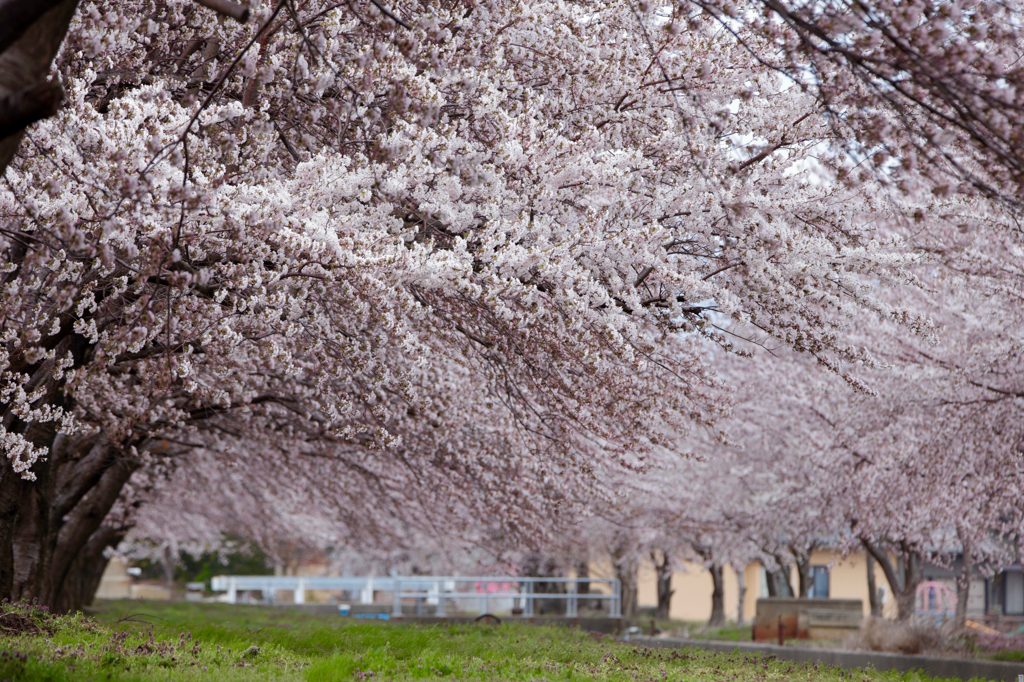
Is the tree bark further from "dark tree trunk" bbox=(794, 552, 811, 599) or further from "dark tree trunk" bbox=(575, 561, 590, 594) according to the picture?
"dark tree trunk" bbox=(575, 561, 590, 594)

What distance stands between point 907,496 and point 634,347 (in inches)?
288

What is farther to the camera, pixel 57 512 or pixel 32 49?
pixel 57 512

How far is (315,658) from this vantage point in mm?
8086

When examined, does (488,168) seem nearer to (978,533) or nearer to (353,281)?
(353,281)

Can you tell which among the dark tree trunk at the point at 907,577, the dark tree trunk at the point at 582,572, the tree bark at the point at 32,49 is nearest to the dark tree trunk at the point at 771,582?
the dark tree trunk at the point at 582,572

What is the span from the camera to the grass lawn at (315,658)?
6.20 metres

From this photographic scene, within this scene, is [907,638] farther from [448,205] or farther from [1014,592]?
[1014,592]

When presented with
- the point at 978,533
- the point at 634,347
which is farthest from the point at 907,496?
the point at 634,347

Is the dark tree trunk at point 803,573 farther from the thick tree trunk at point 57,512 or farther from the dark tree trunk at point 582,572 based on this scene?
the thick tree trunk at point 57,512

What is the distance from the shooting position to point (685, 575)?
45.4 meters

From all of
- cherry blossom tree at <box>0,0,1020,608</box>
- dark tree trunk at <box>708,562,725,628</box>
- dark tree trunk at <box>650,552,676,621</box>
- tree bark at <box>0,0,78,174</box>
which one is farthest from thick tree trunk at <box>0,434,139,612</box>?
dark tree trunk at <box>650,552,676,621</box>

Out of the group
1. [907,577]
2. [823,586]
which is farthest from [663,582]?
[907,577]

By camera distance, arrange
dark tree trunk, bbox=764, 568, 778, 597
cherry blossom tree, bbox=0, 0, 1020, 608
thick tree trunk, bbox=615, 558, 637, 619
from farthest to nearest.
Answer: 1. thick tree trunk, bbox=615, 558, 637, 619
2. dark tree trunk, bbox=764, 568, 778, 597
3. cherry blossom tree, bbox=0, 0, 1020, 608

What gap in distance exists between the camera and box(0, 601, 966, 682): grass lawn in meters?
6.20
